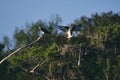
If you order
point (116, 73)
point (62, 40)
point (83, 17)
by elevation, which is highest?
point (83, 17)

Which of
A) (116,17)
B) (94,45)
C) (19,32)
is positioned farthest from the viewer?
(19,32)

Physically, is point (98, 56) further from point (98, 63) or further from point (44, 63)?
point (44, 63)

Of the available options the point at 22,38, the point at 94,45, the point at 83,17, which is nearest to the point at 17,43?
the point at 22,38

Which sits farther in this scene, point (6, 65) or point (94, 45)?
point (94, 45)

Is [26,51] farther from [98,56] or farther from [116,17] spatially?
[116,17]

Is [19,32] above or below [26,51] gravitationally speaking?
above

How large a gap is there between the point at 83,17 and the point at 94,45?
48.6 feet

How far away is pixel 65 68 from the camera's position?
68.9 meters

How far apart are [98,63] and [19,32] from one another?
78.5 ft

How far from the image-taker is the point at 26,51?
71938mm

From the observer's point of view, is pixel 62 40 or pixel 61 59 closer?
pixel 61 59

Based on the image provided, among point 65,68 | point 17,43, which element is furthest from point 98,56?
point 17,43

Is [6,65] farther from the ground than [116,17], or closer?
closer

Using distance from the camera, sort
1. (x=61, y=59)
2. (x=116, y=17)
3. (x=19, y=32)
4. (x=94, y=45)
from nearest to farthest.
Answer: (x=61, y=59)
(x=94, y=45)
(x=116, y=17)
(x=19, y=32)
